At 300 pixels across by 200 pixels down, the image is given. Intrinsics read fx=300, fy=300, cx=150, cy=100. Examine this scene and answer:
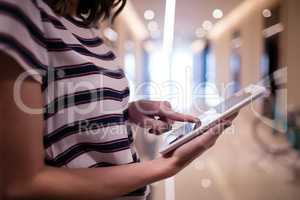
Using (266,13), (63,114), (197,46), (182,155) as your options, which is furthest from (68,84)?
(266,13)

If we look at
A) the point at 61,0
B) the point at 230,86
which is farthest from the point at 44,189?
the point at 230,86

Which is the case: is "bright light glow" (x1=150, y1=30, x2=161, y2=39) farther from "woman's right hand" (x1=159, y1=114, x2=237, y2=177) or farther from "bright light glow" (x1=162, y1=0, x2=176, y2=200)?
"woman's right hand" (x1=159, y1=114, x2=237, y2=177)

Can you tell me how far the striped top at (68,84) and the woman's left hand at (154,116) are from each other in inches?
4.7

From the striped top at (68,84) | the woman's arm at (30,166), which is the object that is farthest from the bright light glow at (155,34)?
the woman's arm at (30,166)

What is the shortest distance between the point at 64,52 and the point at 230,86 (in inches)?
33.0

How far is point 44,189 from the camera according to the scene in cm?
29

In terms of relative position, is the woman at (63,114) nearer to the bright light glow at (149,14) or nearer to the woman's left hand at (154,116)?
the woman's left hand at (154,116)

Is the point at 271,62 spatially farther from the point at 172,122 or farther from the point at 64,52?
the point at 64,52

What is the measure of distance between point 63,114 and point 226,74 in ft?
2.82

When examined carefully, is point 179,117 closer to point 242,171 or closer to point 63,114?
point 63,114

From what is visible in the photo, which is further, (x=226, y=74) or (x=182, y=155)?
(x=226, y=74)

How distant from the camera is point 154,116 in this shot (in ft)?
1.83

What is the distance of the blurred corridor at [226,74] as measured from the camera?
1.00 meters

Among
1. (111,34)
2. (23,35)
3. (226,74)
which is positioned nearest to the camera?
(23,35)
